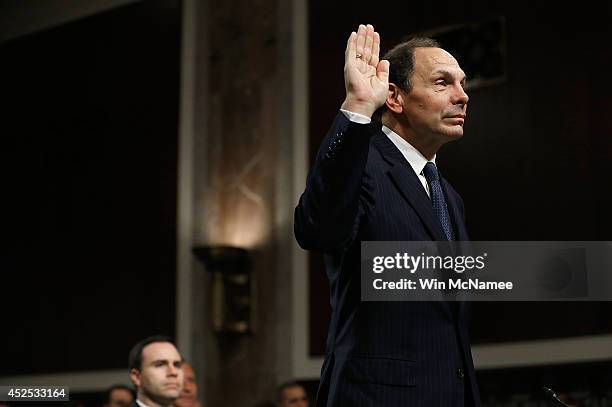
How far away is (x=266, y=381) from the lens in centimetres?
738

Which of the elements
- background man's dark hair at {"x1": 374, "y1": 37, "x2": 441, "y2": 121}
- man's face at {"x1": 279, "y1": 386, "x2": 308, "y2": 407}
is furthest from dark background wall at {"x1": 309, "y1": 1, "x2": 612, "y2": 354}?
background man's dark hair at {"x1": 374, "y1": 37, "x2": 441, "y2": 121}

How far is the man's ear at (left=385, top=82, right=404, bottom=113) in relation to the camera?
7.89 feet

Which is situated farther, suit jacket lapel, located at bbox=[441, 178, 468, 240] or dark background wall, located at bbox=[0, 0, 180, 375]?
dark background wall, located at bbox=[0, 0, 180, 375]

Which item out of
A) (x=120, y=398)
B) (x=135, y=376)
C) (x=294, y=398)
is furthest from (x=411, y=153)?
(x=120, y=398)

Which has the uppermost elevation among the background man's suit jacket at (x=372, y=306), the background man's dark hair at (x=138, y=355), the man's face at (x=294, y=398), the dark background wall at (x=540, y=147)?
the dark background wall at (x=540, y=147)

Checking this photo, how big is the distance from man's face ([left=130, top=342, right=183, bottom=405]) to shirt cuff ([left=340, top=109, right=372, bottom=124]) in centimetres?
344

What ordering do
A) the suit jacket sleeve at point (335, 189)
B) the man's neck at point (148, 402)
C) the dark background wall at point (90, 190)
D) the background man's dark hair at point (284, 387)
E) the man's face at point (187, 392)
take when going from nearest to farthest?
the suit jacket sleeve at point (335, 189) < the man's neck at point (148, 402) < the man's face at point (187, 392) < the background man's dark hair at point (284, 387) < the dark background wall at point (90, 190)

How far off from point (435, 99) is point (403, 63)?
177 mm

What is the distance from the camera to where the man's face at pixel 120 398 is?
6.38m

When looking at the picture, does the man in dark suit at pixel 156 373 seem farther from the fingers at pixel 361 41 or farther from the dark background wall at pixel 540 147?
the fingers at pixel 361 41

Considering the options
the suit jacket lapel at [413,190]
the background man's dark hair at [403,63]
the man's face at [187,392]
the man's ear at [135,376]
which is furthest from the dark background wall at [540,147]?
the suit jacket lapel at [413,190]

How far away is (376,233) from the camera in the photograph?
2.13 meters

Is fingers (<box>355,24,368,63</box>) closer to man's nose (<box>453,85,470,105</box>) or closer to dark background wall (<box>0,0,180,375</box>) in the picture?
man's nose (<box>453,85,470,105</box>)

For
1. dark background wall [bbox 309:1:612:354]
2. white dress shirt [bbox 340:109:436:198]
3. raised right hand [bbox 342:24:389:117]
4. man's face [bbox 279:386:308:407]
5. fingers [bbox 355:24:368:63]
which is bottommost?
man's face [bbox 279:386:308:407]
